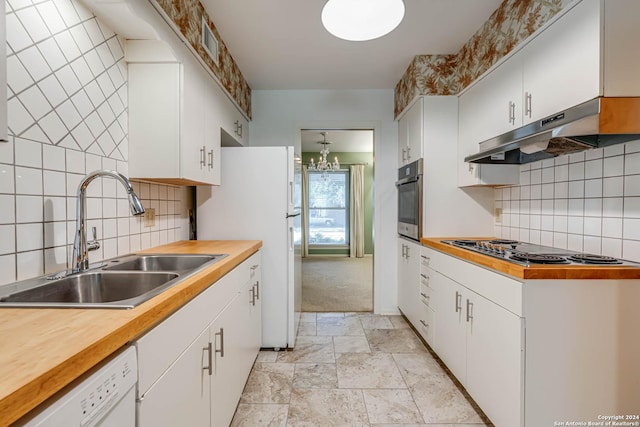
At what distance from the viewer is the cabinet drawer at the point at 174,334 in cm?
79

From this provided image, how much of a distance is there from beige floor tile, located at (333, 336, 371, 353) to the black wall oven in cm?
101

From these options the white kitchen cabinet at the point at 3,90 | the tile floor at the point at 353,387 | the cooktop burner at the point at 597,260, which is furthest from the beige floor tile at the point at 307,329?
the white kitchen cabinet at the point at 3,90

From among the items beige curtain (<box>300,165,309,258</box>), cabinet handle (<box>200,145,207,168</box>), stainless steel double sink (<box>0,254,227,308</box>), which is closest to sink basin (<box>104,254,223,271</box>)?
stainless steel double sink (<box>0,254,227,308</box>)

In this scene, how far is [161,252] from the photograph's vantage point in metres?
1.71

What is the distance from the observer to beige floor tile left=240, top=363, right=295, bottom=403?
182 cm

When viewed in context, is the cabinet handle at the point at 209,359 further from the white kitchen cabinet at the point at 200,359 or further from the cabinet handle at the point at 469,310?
the cabinet handle at the point at 469,310

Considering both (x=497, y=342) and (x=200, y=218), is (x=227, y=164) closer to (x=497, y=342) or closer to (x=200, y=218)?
(x=200, y=218)

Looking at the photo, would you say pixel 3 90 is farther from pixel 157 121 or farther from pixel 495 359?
pixel 495 359

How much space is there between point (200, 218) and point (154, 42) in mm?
1229

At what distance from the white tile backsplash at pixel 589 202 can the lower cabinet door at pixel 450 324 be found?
0.68 metres

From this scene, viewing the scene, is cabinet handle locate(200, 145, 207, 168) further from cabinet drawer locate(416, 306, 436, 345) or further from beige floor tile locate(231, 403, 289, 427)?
cabinet drawer locate(416, 306, 436, 345)

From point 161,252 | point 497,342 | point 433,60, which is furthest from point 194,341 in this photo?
point 433,60

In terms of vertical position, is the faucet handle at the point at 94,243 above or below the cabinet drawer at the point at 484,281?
above

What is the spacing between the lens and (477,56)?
2312 mm
